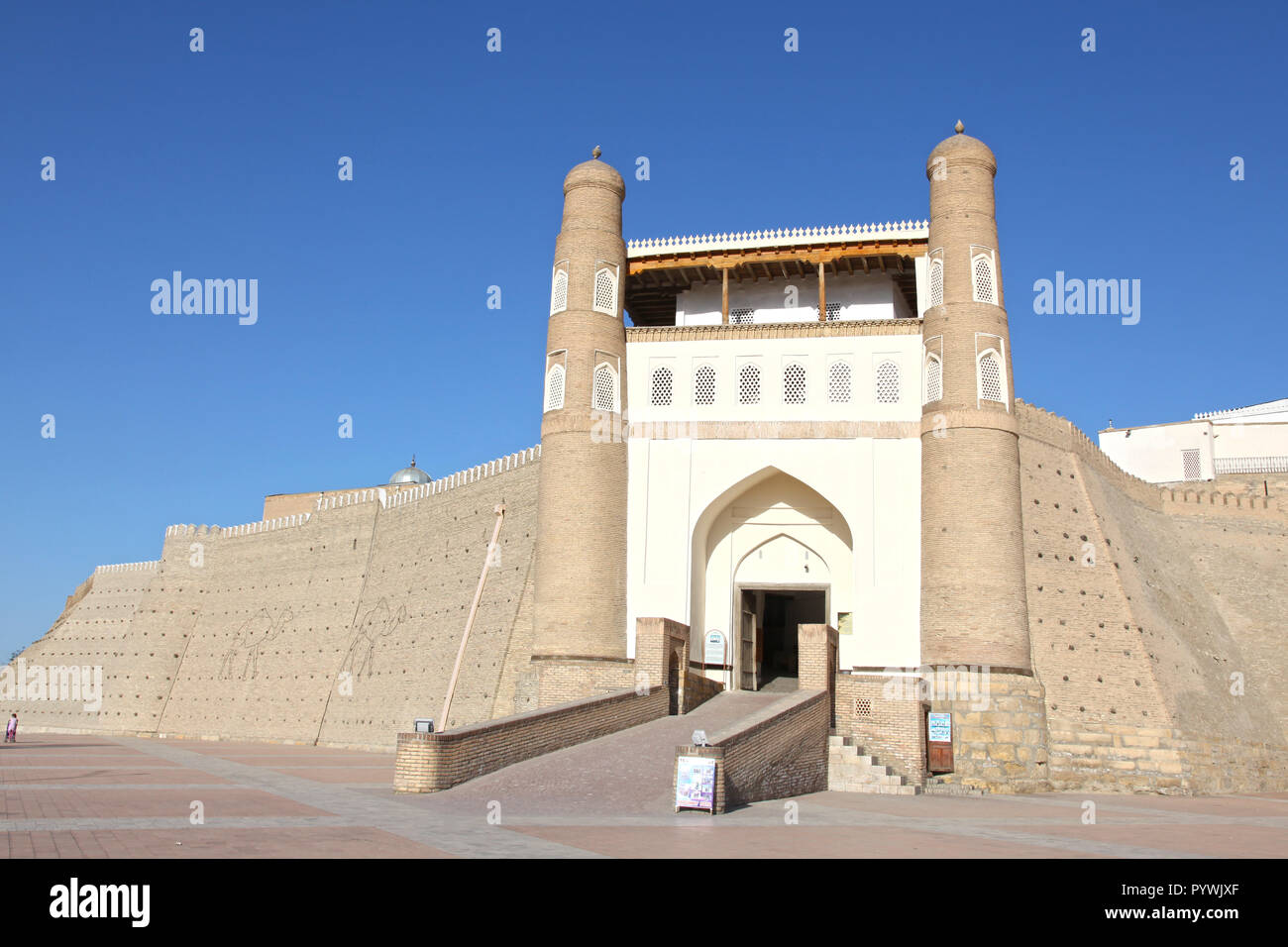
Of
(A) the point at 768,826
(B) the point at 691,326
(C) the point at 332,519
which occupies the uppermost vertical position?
(B) the point at 691,326

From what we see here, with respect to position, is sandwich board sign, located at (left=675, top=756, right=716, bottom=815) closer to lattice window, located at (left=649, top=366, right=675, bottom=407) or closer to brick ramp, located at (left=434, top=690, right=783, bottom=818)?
brick ramp, located at (left=434, top=690, right=783, bottom=818)

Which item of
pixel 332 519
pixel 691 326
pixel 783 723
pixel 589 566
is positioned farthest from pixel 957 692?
pixel 332 519

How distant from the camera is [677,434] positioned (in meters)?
22.0

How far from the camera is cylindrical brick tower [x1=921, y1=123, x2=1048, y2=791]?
60.7 ft

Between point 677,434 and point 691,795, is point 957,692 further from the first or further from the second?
point 691,795

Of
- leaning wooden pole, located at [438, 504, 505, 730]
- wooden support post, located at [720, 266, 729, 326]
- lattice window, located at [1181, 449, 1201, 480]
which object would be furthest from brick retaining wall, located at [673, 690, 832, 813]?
lattice window, located at [1181, 449, 1201, 480]

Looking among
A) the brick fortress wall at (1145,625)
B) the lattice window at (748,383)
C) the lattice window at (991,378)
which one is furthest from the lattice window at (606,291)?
the brick fortress wall at (1145,625)

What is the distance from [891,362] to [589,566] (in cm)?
682

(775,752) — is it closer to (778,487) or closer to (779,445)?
(779,445)

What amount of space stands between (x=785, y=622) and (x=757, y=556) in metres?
4.16

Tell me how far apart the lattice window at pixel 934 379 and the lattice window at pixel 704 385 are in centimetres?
405

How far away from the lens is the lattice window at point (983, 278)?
20.4 metres

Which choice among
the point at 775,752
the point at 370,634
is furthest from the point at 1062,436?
the point at 370,634

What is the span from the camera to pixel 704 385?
2223 centimetres
